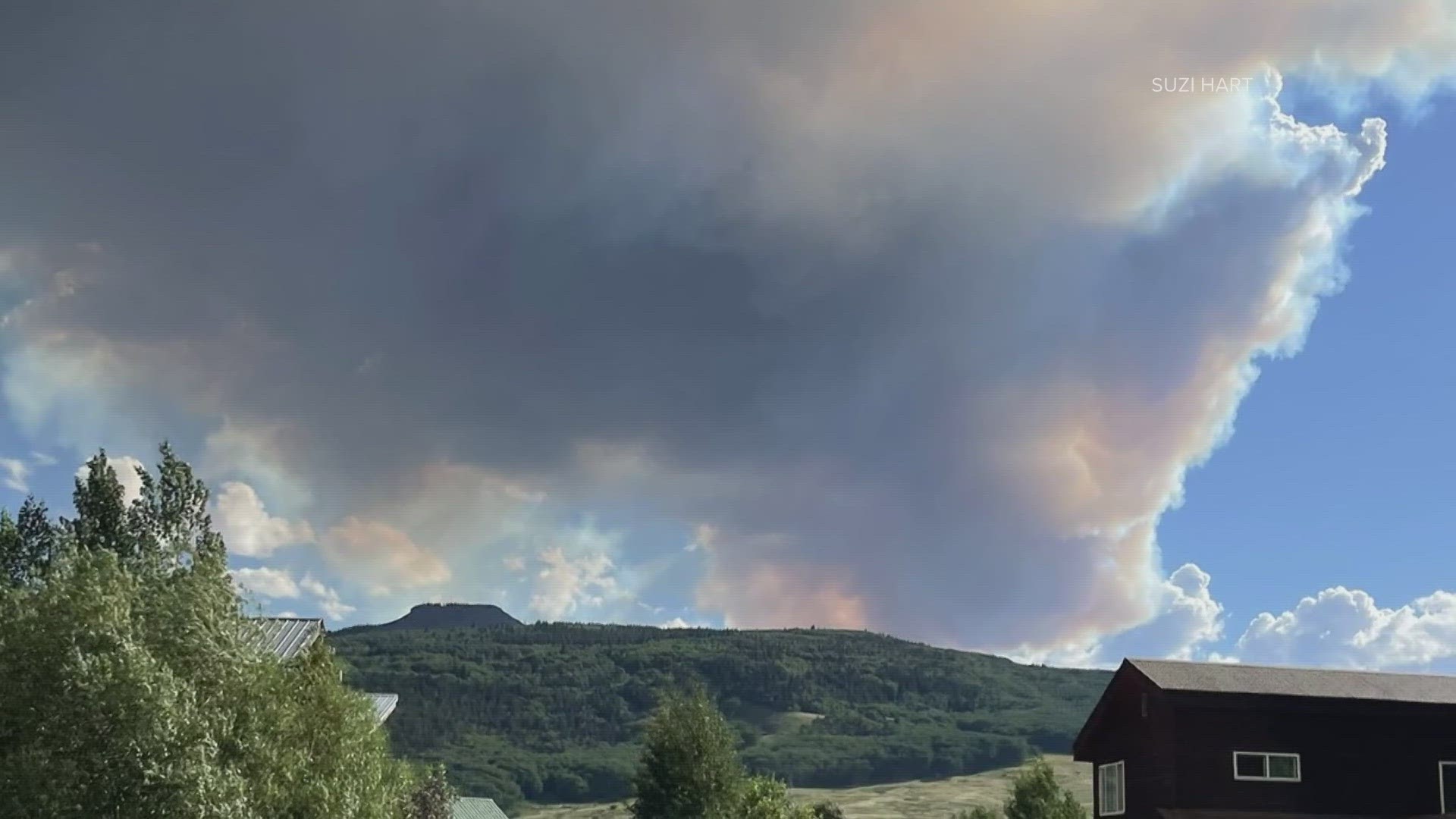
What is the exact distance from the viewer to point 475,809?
15425cm

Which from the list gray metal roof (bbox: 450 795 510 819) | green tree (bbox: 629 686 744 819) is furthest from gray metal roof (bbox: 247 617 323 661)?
gray metal roof (bbox: 450 795 510 819)

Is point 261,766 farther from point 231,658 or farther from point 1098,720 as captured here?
point 1098,720

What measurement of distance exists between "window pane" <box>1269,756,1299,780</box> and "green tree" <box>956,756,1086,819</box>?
1192 inches

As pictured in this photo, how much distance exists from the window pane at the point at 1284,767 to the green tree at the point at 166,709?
3073cm

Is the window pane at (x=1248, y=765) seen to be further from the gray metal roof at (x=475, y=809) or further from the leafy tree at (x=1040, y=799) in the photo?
the gray metal roof at (x=475, y=809)

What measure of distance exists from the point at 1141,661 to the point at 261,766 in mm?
33348

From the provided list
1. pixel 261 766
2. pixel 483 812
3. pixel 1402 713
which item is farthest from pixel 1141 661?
pixel 483 812

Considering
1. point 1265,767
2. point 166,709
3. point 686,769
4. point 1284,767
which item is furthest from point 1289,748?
point 166,709

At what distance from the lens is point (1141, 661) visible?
54.0 metres

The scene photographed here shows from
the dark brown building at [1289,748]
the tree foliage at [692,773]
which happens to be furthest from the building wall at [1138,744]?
the tree foliage at [692,773]

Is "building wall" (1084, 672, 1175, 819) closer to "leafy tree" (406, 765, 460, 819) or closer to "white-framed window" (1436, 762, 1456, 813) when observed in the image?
"white-framed window" (1436, 762, 1456, 813)

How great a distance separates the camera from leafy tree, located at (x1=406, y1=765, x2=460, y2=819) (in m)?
88.6

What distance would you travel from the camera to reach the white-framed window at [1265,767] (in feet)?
165

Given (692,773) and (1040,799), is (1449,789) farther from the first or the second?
(692,773)
